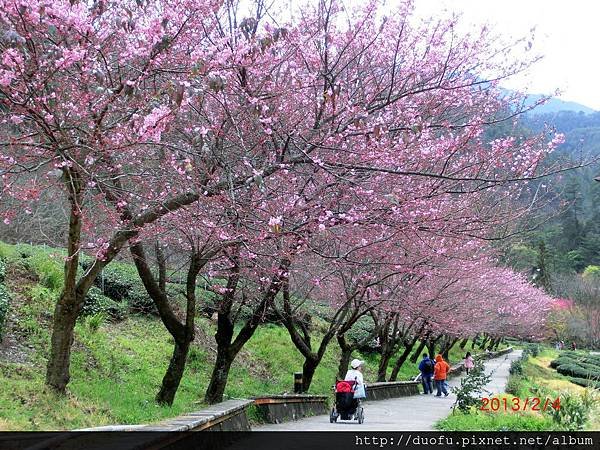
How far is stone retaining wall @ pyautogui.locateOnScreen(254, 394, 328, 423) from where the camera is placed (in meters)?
11.5

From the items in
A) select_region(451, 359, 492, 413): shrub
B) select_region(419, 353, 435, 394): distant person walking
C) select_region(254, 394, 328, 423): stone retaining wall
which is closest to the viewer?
select_region(451, 359, 492, 413): shrub

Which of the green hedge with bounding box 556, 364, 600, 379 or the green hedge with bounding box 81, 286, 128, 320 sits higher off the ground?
the green hedge with bounding box 81, 286, 128, 320

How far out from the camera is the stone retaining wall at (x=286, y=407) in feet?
37.7

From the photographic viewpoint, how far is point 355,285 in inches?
540

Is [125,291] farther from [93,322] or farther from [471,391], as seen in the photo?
[471,391]

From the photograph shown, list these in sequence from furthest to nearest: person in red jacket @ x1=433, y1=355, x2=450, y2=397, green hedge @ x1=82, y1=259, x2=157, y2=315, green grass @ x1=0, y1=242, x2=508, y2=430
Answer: person in red jacket @ x1=433, y1=355, x2=450, y2=397
green hedge @ x1=82, y1=259, x2=157, y2=315
green grass @ x1=0, y1=242, x2=508, y2=430

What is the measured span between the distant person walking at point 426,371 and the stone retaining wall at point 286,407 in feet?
27.0

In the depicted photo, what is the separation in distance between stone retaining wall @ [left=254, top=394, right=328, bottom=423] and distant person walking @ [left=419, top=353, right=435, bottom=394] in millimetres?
8235

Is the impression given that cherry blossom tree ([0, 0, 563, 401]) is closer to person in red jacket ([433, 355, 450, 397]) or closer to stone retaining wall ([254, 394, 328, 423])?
stone retaining wall ([254, 394, 328, 423])

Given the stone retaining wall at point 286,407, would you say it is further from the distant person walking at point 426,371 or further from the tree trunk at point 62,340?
the distant person walking at point 426,371

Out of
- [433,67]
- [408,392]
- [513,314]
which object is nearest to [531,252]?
[513,314]

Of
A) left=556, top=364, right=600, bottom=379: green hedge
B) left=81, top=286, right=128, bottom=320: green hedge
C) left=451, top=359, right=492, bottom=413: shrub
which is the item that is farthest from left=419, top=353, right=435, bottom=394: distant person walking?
left=556, top=364, right=600, bottom=379: green hedge

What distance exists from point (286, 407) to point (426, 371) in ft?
37.1

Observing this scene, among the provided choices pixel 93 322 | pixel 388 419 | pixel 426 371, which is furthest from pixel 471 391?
pixel 426 371
